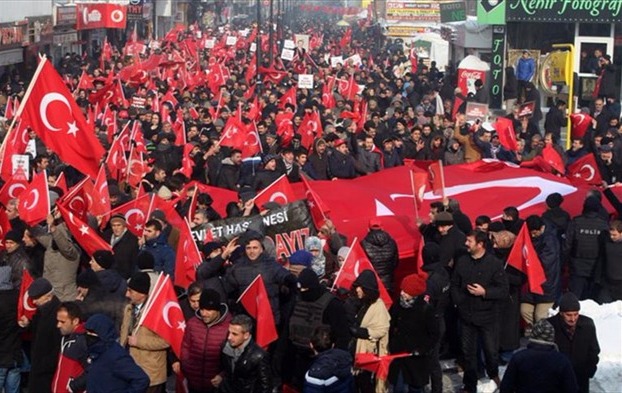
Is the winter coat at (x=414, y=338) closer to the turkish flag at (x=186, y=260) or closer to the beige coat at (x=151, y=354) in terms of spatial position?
the beige coat at (x=151, y=354)

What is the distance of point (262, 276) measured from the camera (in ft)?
33.2

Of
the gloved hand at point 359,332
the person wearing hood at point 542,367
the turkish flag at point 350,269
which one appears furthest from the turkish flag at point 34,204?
the person wearing hood at point 542,367

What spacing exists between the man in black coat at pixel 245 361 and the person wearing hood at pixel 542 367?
1599 mm

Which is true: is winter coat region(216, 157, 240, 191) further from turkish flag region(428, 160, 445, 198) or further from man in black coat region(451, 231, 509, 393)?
man in black coat region(451, 231, 509, 393)

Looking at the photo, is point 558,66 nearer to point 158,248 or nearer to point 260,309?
point 158,248

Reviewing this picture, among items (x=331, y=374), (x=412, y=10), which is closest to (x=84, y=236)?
(x=331, y=374)

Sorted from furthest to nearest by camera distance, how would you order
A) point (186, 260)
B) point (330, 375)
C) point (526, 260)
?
1. point (186, 260)
2. point (526, 260)
3. point (330, 375)

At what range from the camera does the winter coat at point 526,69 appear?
99.9 ft

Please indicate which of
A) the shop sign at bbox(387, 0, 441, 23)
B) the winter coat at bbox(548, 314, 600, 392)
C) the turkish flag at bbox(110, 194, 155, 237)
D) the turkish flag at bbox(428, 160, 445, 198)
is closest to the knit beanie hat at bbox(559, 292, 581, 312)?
the winter coat at bbox(548, 314, 600, 392)

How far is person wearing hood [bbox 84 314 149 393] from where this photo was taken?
8078mm

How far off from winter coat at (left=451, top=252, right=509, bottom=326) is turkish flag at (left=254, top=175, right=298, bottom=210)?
11.0 feet

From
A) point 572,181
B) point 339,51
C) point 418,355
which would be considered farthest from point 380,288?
point 339,51

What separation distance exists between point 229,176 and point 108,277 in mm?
5875

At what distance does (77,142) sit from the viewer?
13594 mm
